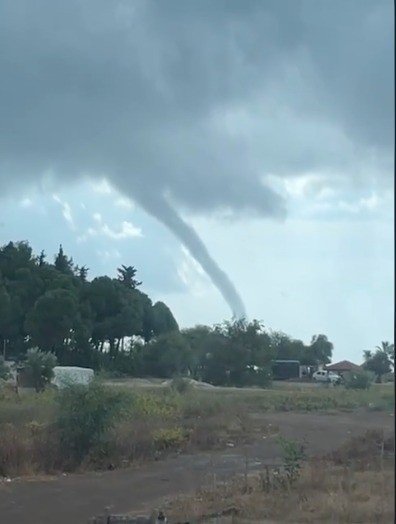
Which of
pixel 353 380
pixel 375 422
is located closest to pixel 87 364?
pixel 353 380

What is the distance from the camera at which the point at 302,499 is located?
19.4m

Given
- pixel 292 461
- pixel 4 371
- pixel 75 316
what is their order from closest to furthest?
pixel 292 461
pixel 4 371
pixel 75 316

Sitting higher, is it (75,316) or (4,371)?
(75,316)

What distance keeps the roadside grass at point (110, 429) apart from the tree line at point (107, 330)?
23102 millimetres

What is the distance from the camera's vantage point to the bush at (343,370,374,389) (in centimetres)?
6076

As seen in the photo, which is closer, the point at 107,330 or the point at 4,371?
the point at 4,371

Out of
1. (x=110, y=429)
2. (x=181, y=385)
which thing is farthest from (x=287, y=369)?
(x=110, y=429)

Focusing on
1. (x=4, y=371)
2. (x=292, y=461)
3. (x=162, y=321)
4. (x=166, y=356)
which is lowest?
(x=292, y=461)

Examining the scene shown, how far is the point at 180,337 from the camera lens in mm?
62094

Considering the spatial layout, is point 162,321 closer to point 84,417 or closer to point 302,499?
point 84,417

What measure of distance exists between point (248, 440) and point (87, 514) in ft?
58.4

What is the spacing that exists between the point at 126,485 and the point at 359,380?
3852 centimetres

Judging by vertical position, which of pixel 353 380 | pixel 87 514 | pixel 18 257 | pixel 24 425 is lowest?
pixel 87 514

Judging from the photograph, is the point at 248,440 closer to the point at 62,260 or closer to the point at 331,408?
the point at 331,408
